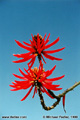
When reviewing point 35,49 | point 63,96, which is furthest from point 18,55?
point 63,96

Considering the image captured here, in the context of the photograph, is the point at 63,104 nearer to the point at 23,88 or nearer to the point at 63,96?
the point at 63,96

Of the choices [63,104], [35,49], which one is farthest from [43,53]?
[63,104]

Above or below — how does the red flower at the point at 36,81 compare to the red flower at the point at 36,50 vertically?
below

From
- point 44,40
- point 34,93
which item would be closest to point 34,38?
point 44,40

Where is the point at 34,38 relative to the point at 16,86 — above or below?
above

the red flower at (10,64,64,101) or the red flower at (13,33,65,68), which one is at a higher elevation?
the red flower at (13,33,65,68)

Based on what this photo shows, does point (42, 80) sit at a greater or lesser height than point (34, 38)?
lesser

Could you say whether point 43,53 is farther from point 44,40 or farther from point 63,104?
point 63,104
